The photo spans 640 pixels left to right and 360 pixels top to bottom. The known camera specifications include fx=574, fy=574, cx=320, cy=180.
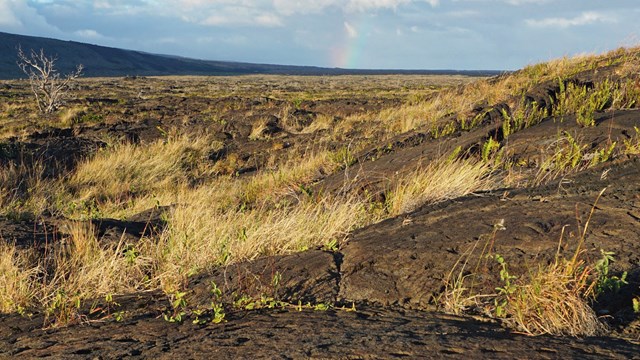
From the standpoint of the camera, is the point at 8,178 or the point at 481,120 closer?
the point at 481,120

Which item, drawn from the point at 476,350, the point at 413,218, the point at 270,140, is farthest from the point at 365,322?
the point at 270,140

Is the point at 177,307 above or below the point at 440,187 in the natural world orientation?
below

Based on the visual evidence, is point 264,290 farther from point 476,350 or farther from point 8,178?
point 8,178

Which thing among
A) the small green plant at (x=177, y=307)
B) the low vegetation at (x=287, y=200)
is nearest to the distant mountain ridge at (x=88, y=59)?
the low vegetation at (x=287, y=200)

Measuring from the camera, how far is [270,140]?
1536 cm

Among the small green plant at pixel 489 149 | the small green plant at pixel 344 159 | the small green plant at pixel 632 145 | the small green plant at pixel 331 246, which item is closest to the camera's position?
the small green plant at pixel 331 246

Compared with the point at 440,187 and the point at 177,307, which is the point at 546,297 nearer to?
the point at 177,307

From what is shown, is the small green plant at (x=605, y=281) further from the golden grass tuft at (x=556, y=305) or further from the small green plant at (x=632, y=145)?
the small green plant at (x=632, y=145)

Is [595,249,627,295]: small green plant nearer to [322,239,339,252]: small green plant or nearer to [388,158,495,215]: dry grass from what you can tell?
[322,239,339,252]: small green plant

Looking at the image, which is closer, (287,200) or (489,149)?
(489,149)

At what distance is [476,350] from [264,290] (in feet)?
4.57

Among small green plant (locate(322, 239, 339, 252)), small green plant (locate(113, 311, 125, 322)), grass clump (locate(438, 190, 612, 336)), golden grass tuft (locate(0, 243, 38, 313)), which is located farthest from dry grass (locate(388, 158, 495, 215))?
golden grass tuft (locate(0, 243, 38, 313))

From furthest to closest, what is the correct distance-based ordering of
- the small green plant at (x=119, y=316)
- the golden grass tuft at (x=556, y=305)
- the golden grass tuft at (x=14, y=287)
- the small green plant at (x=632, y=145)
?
the small green plant at (x=632, y=145) < the golden grass tuft at (x=14, y=287) < the small green plant at (x=119, y=316) < the golden grass tuft at (x=556, y=305)

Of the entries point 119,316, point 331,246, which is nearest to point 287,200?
point 331,246
